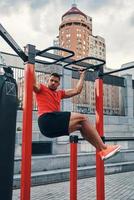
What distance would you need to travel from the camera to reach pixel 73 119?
3.51m

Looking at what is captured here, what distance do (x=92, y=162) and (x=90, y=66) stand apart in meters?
6.87

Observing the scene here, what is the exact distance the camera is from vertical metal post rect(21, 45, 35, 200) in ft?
9.70

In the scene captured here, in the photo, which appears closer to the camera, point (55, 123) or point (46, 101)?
point (55, 123)

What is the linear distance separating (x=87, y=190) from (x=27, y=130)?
447cm

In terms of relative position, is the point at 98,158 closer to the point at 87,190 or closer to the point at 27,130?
the point at 27,130

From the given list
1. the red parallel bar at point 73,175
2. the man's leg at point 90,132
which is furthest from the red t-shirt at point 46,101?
the red parallel bar at point 73,175

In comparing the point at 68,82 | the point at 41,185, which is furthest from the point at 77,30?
the point at 41,185

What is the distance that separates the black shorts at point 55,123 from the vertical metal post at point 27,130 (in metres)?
0.45

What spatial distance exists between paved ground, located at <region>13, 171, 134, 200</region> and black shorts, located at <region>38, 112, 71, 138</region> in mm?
3163

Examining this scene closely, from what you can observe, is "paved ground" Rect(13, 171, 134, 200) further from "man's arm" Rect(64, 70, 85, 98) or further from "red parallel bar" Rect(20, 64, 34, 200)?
"red parallel bar" Rect(20, 64, 34, 200)

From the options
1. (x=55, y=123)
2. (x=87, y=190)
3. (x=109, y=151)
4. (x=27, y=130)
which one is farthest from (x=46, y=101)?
(x=87, y=190)

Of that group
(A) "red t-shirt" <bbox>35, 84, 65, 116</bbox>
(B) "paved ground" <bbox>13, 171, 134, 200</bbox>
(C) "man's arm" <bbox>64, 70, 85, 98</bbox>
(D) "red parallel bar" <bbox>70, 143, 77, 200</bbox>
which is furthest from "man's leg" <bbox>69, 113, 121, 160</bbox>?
(B) "paved ground" <bbox>13, 171, 134, 200</bbox>

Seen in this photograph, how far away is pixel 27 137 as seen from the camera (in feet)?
9.95

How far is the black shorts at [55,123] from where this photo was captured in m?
3.49
